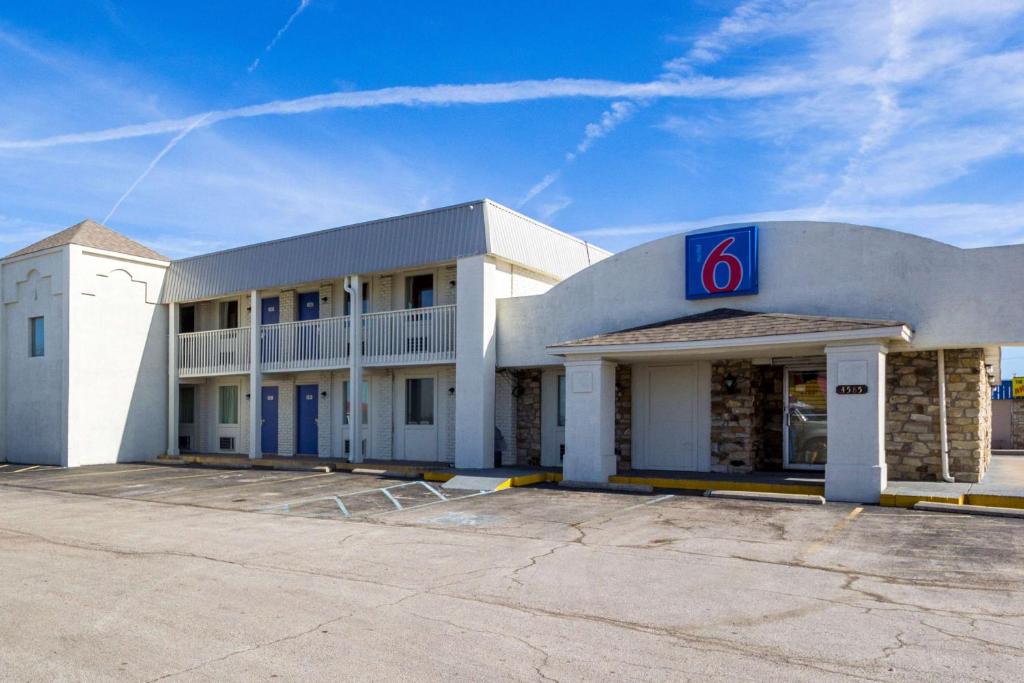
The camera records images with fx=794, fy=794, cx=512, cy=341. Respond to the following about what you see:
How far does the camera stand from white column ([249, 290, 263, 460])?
22.6 metres

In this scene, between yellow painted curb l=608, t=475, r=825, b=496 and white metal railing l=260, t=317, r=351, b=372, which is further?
white metal railing l=260, t=317, r=351, b=372

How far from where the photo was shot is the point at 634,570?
8.29 m

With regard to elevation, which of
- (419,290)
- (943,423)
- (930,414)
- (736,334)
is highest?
(419,290)

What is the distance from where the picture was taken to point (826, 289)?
578 inches

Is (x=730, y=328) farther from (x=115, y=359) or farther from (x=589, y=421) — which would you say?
(x=115, y=359)

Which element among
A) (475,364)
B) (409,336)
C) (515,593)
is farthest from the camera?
(409,336)

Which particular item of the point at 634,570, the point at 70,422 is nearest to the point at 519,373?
the point at 634,570

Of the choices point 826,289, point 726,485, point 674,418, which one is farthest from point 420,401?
point 826,289

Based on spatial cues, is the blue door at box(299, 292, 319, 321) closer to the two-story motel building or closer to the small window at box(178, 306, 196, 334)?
the two-story motel building

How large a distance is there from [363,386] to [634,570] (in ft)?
47.1

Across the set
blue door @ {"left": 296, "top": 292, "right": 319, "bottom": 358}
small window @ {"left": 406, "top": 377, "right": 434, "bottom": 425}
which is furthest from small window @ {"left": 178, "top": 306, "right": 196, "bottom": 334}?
small window @ {"left": 406, "top": 377, "right": 434, "bottom": 425}

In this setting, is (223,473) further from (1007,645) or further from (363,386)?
(1007,645)

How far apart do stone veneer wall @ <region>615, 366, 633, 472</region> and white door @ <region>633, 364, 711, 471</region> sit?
0.54ft

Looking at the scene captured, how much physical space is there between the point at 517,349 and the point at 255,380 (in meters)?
8.62
